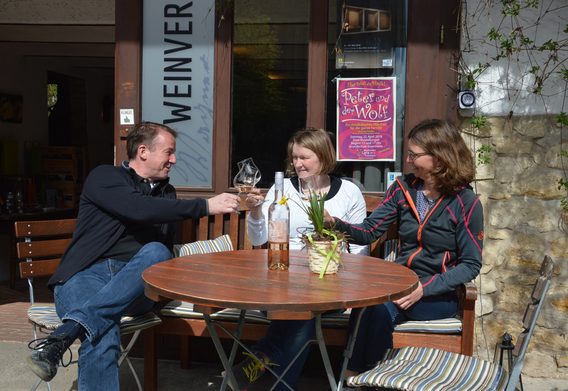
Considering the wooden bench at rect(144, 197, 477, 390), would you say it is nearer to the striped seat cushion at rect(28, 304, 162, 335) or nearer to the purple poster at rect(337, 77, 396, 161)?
the striped seat cushion at rect(28, 304, 162, 335)

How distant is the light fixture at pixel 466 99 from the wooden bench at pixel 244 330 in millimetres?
772

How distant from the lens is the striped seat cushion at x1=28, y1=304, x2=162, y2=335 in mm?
2939

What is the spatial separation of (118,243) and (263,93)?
5.02ft

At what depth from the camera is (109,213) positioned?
3.16m

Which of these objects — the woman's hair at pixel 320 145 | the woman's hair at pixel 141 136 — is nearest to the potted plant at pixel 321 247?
the woman's hair at pixel 320 145

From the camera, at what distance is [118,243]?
3.20 metres

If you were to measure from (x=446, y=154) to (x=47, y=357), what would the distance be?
6.57 feet

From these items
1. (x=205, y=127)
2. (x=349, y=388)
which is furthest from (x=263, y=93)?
(x=349, y=388)

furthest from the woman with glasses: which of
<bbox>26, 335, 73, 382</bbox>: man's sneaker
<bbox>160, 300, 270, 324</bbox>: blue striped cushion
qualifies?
<bbox>26, 335, 73, 382</bbox>: man's sneaker

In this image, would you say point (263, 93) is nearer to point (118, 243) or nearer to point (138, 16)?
point (138, 16)

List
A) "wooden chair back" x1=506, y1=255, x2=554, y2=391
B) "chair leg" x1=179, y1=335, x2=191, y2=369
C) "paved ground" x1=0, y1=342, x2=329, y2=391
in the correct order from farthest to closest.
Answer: "chair leg" x1=179, y1=335, x2=191, y2=369
"paved ground" x1=0, y1=342, x2=329, y2=391
"wooden chair back" x1=506, y1=255, x2=554, y2=391

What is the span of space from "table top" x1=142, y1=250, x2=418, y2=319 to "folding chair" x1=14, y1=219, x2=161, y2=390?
451mm

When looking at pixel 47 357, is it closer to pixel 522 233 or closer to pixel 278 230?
pixel 278 230

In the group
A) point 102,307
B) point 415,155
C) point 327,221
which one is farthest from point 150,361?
point 415,155
